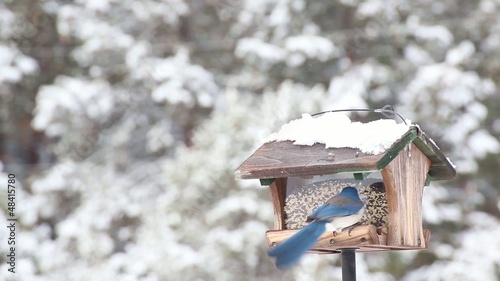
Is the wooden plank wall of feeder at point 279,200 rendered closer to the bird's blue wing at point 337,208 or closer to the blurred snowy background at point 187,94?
the bird's blue wing at point 337,208

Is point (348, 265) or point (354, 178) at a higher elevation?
point (354, 178)

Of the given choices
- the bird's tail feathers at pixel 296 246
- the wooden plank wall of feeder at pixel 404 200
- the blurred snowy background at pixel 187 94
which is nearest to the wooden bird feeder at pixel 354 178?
the wooden plank wall of feeder at pixel 404 200

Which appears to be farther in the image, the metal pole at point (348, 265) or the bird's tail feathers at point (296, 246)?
the metal pole at point (348, 265)

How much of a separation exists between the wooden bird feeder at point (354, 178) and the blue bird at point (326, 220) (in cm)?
5

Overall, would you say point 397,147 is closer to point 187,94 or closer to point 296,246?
point 296,246

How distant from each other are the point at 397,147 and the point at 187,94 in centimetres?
561

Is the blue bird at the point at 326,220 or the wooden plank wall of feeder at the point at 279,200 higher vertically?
the wooden plank wall of feeder at the point at 279,200

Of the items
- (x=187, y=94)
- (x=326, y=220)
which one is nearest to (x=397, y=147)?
(x=326, y=220)

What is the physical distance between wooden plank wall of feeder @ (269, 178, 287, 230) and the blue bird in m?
Answer: 0.28

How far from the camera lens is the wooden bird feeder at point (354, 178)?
2.51 meters

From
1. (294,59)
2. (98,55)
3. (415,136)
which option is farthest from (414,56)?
(415,136)

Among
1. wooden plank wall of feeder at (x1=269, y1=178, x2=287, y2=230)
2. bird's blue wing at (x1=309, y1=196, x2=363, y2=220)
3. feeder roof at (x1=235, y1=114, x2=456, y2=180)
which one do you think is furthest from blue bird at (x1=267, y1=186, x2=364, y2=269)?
wooden plank wall of feeder at (x1=269, y1=178, x2=287, y2=230)

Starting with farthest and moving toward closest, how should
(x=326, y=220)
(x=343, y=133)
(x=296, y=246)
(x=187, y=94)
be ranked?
(x=187, y=94) → (x=343, y=133) → (x=326, y=220) → (x=296, y=246)

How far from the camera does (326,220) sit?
8.26 ft
